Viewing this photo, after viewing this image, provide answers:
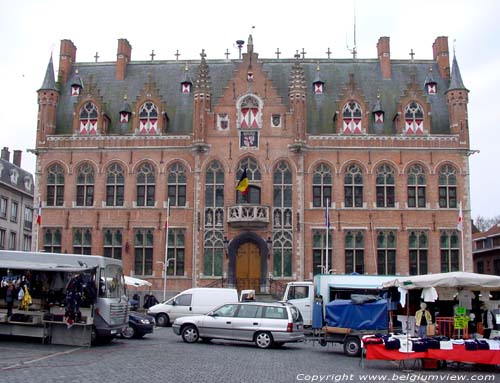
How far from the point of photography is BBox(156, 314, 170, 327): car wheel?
28.5m

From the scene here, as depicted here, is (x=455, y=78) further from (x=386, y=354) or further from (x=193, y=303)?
(x=386, y=354)

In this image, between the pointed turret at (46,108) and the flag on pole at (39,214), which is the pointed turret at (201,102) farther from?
the flag on pole at (39,214)

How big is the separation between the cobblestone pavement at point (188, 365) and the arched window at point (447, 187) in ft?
66.9

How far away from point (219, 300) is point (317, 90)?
18.7 meters

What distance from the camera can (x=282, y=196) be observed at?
126 feet

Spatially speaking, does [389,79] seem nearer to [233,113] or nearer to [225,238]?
[233,113]

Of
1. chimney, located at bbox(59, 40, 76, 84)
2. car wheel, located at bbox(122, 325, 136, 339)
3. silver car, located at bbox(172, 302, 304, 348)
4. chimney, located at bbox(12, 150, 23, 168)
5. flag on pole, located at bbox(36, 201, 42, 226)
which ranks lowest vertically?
car wheel, located at bbox(122, 325, 136, 339)

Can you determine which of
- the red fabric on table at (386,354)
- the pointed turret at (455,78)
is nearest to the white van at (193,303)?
the red fabric on table at (386,354)

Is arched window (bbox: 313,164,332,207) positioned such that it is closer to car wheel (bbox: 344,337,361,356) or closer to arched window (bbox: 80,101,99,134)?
arched window (bbox: 80,101,99,134)

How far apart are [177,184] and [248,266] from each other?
Result: 22.0ft

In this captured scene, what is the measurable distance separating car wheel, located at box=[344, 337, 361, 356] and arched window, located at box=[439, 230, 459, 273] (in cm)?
1992

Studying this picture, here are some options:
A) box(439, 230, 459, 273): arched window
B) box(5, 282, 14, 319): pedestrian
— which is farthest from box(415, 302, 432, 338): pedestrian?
box(439, 230, 459, 273): arched window

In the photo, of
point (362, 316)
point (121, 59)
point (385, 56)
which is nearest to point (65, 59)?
point (121, 59)

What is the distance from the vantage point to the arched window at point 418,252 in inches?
1485
